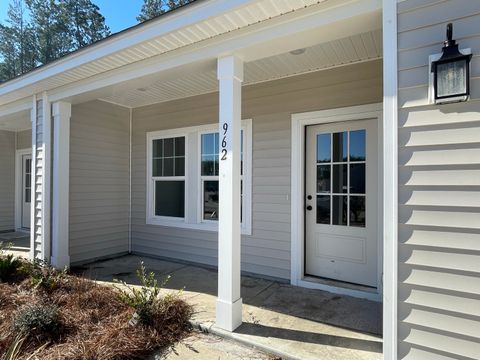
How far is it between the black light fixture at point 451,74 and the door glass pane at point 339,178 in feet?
6.57

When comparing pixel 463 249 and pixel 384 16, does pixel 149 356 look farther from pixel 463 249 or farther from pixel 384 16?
pixel 384 16

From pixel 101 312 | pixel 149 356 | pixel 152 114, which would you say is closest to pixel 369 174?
pixel 149 356

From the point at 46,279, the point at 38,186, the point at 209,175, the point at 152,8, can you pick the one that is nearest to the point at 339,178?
the point at 209,175

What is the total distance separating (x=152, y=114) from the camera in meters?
5.64

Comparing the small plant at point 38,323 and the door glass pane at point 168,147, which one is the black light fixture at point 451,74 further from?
the door glass pane at point 168,147

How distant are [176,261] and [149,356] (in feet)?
8.99

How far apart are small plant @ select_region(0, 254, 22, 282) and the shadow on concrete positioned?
3.38m

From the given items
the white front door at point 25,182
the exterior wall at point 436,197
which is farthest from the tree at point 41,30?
the exterior wall at point 436,197

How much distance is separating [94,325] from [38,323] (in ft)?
1.51

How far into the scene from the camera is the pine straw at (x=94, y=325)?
8.01 feet

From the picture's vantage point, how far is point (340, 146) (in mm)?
3900

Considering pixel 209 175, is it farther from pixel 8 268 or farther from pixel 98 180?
pixel 8 268

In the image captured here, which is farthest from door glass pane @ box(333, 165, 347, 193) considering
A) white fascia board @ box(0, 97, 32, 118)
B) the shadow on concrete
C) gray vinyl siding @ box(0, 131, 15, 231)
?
gray vinyl siding @ box(0, 131, 15, 231)

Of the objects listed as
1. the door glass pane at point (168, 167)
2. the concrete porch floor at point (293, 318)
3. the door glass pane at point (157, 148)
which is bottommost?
the concrete porch floor at point (293, 318)
